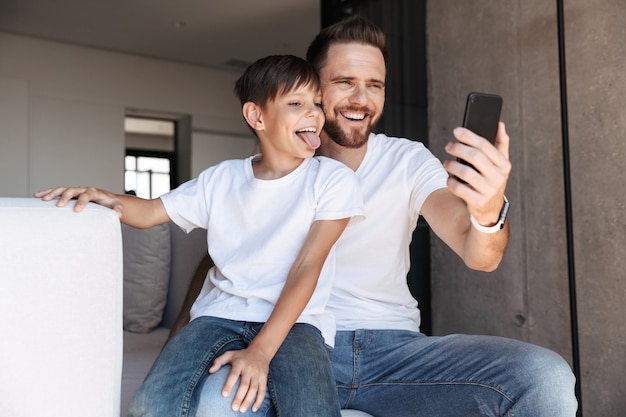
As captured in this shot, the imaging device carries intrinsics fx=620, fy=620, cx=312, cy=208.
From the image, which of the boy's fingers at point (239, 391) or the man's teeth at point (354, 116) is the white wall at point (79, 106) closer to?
the man's teeth at point (354, 116)

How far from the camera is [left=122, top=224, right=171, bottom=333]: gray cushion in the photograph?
2254 mm

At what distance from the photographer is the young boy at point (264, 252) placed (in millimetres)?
1103

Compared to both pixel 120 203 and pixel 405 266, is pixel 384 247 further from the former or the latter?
pixel 120 203

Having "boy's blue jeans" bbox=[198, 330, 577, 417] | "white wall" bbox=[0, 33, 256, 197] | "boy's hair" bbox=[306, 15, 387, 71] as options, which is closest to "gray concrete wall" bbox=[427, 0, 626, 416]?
Result: "boy's hair" bbox=[306, 15, 387, 71]

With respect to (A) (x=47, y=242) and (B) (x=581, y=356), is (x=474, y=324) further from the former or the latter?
(A) (x=47, y=242)

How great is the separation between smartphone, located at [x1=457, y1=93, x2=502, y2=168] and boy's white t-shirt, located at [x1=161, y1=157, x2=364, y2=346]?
0.37m

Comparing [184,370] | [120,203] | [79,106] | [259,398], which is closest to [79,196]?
[120,203]

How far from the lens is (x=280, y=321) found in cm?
117

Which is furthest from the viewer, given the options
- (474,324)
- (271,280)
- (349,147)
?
(474,324)

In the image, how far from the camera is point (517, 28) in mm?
2648

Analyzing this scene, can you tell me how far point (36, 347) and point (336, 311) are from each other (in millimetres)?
660

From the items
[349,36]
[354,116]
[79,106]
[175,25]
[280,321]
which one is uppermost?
[175,25]

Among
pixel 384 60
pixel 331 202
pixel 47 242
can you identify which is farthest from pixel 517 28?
pixel 47 242

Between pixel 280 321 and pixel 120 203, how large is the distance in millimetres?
431
